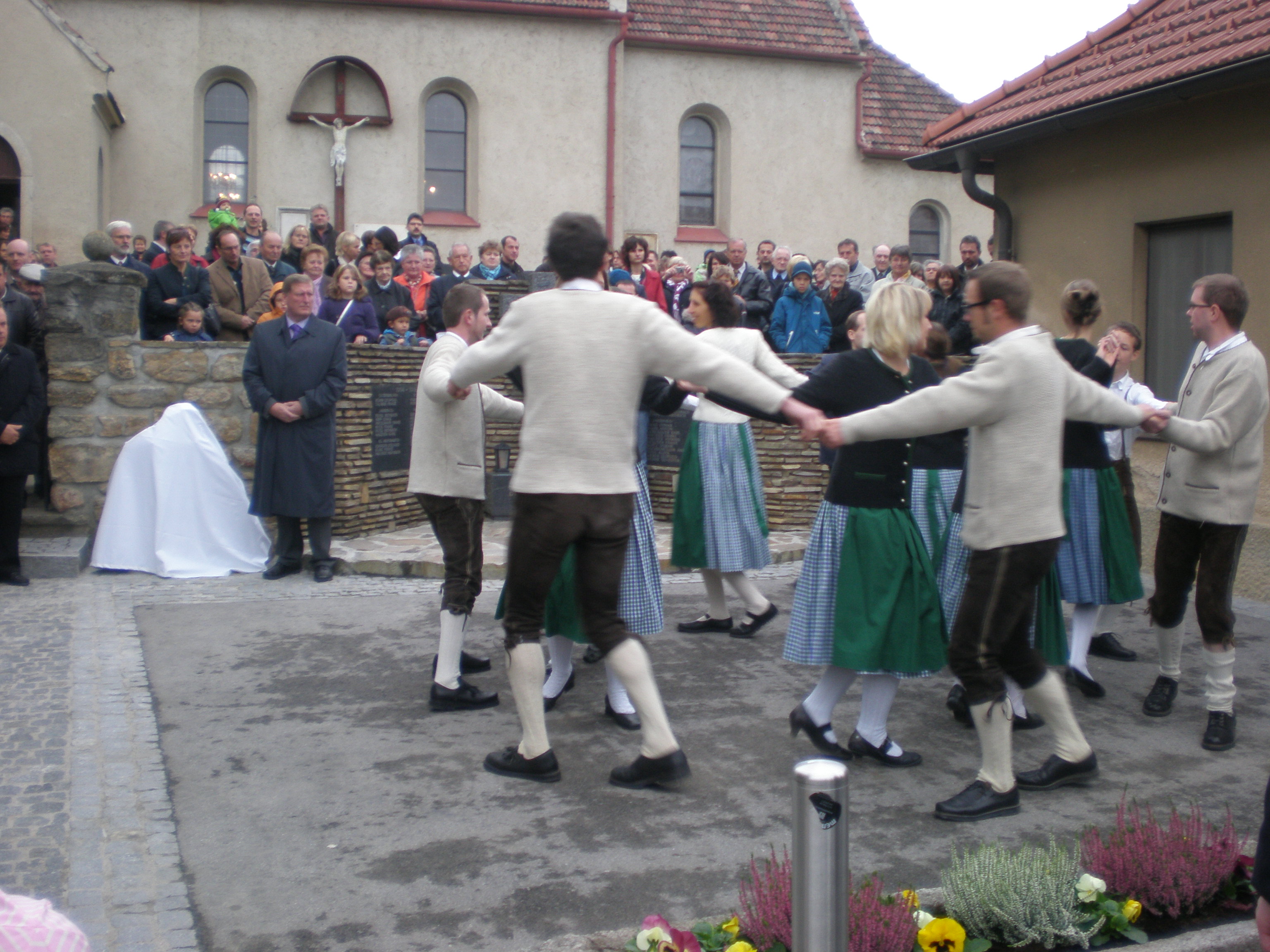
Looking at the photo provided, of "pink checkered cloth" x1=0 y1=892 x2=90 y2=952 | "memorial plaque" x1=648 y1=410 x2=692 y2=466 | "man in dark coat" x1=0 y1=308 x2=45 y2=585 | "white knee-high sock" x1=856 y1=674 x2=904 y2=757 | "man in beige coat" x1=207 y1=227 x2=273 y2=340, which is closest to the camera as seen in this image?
"pink checkered cloth" x1=0 y1=892 x2=90 y2=952

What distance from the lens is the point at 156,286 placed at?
10.3 m

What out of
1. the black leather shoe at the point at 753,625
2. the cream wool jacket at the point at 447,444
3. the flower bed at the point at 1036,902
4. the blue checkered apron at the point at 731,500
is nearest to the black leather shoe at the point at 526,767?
the flower bed at the point at 1036,902

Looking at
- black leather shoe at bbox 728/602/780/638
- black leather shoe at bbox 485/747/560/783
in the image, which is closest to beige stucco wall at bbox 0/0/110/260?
black leather shoe at bbox 728/602/780/638

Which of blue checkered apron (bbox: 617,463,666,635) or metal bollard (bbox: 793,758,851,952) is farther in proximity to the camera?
blue checkered apron (bbox: 617,463,666,635)

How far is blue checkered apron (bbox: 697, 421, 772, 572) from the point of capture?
7078 millimetres

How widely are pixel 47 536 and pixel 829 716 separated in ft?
22.3

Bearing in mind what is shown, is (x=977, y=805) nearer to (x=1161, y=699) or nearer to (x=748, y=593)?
(x=1161, y=699)

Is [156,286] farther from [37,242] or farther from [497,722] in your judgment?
[37,242]

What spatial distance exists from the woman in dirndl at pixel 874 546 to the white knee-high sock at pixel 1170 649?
155 centimetres

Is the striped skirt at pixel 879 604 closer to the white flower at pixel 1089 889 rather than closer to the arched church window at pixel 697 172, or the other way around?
the white flower at pixel 1089 889

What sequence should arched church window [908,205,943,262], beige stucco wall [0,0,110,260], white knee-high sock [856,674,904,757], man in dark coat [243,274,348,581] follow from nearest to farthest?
white knee-high sock [856,674,904,757], man in dark coat [243,274,348,581], beige stucco wall [0,0,110,260], arched church window [908,205,943,262]

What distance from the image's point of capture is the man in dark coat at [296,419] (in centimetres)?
884

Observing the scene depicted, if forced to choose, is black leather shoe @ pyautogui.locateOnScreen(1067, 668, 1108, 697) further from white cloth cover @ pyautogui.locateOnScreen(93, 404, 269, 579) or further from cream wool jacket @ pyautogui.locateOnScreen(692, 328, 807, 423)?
white cloth cover @ pyautogui.locateOnScreen(93, 404, 269, 579)

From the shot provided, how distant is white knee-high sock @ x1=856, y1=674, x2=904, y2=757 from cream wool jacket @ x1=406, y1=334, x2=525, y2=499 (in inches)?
75.6
